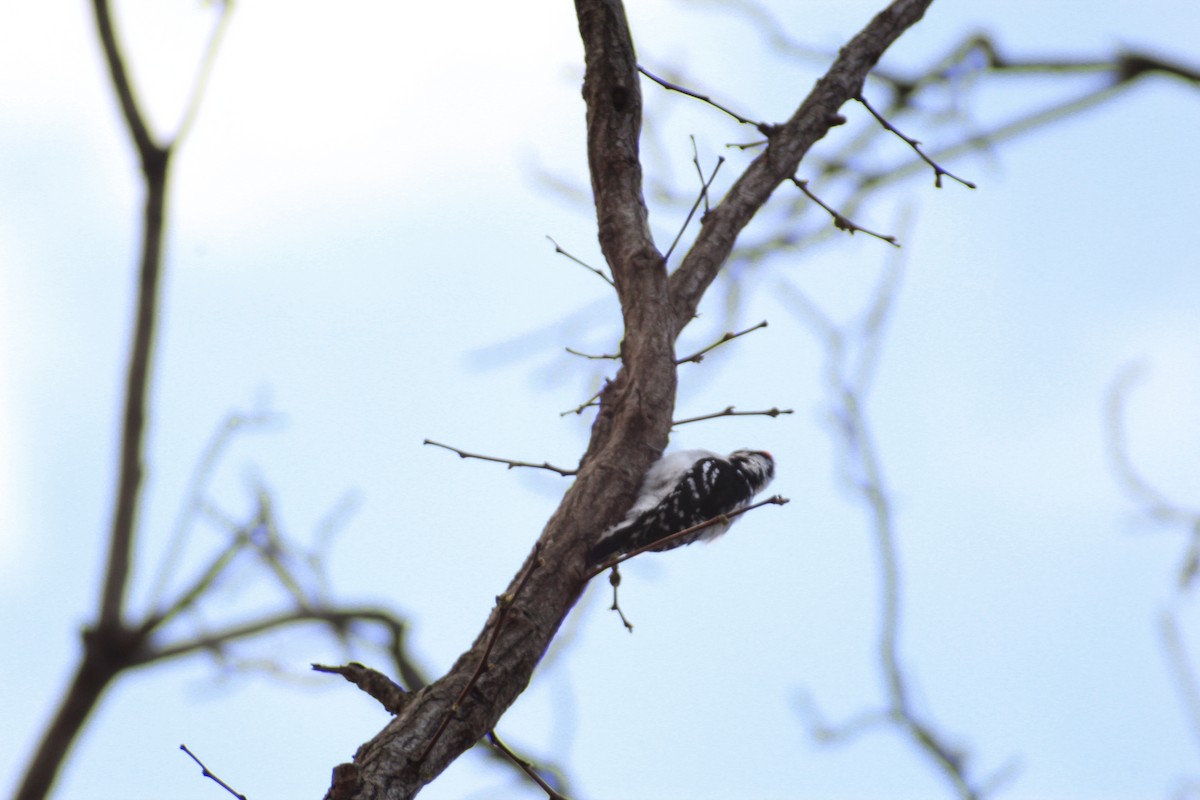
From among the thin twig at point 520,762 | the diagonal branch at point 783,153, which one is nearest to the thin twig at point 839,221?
the diagonal branch at point 783,153

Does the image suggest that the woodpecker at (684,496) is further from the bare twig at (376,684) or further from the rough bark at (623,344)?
the bare twig at (376,684)

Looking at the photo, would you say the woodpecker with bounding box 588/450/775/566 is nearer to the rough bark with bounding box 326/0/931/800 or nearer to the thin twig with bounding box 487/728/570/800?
the rough bark with bounding box 326/0/931/800

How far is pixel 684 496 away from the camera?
4.50m

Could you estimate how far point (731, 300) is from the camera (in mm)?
4887

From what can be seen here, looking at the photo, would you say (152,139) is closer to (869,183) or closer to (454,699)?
(454,699)

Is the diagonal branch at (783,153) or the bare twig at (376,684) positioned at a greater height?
the diagonal branch at (783,153)

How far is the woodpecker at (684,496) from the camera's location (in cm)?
336

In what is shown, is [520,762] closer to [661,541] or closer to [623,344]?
[661,541]

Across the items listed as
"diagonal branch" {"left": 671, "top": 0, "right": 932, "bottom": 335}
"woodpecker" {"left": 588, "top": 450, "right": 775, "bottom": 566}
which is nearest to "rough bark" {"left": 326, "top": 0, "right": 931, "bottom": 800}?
"diagonal branch" {"left": 671, "top": 0, "right": 932, "bottom": 335}

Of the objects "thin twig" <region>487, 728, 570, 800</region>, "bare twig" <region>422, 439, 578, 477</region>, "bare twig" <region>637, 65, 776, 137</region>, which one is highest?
"bare twig" <region>637, 65, 776, 137</region>

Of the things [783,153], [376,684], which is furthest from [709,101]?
[376,684]

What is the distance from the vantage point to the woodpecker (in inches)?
132

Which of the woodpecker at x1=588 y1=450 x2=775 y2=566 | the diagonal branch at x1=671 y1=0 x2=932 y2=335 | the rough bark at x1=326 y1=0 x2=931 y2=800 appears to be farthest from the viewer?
the diagonal branch at x1=671 y1=0 x2=932 y2=335

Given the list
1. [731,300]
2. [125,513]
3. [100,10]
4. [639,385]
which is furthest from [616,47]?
[125,513]
